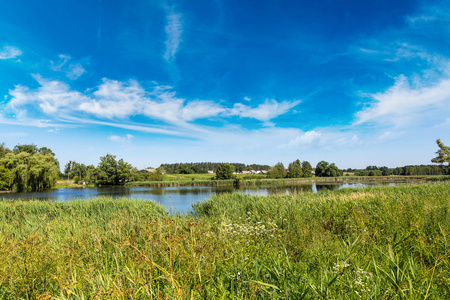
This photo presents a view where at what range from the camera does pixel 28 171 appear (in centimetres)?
4178

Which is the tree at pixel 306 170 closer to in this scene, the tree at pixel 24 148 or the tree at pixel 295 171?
the tree at pixel 295 171

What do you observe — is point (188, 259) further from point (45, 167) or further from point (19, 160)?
point (19, 160)

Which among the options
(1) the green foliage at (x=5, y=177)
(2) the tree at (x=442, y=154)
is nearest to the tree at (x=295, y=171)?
(2) the tree at (x=442, y=154)

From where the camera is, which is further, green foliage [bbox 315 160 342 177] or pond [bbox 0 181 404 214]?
green foliage [bbox 315 160 342 177]

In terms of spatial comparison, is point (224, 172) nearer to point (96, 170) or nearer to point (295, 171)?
point (295, 171)

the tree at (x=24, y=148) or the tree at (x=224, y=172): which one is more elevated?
the tree at (x=24, y=148)

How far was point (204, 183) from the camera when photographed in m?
65.7

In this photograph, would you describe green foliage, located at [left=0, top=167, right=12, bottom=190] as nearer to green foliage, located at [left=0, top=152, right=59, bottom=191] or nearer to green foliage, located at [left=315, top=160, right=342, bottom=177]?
green foliage, located at [left=0, top=152, right=59, bottom=191]

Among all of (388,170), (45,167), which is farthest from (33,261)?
(388,170)

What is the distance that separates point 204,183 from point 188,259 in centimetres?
6387

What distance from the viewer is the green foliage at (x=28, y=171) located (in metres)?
41.4

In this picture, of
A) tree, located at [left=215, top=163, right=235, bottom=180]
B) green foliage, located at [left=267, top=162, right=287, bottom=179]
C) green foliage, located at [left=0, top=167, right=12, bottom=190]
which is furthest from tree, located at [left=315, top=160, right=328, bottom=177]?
green foliage, located at [left=0, top=167, right=12, bottom=190]

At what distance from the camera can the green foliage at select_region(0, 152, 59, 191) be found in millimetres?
41375

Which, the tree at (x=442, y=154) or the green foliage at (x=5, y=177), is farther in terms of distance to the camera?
the tree at (x=442, y=154)
